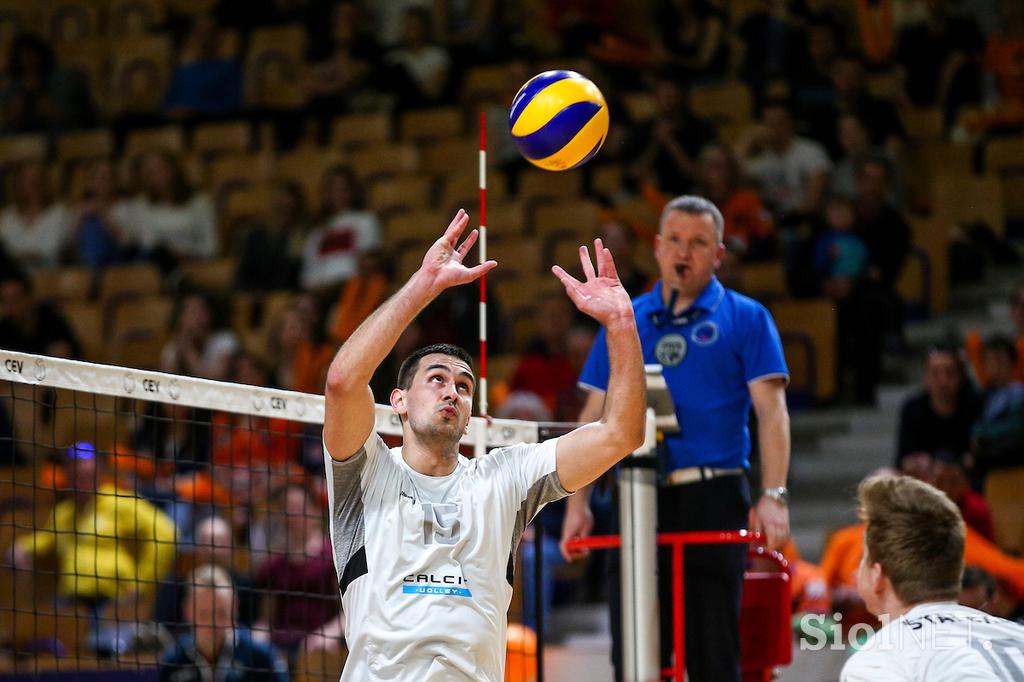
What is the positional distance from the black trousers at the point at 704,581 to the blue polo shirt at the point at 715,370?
0.46 ft

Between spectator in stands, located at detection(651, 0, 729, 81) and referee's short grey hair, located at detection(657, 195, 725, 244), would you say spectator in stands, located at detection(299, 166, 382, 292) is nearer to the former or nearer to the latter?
spectator in stands, located at detection(651, 0, 729, 81)

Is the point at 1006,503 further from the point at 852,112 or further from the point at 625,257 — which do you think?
the point at 852,112

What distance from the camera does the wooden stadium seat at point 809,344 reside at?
11391 mm

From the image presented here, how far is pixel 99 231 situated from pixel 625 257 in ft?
19.8

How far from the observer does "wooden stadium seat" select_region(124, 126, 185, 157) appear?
16.1m

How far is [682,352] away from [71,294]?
9666 mm

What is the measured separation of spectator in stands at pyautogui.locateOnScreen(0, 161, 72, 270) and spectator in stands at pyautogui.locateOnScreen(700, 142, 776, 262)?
6.82m

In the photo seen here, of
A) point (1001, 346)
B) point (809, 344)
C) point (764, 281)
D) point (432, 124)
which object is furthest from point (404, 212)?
point (1001, 346)

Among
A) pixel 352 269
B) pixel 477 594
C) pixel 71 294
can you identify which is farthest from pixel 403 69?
pixel 477 594

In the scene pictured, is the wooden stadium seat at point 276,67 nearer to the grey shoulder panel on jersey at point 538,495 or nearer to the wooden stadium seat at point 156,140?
the wooden stadium seat at point 156,140

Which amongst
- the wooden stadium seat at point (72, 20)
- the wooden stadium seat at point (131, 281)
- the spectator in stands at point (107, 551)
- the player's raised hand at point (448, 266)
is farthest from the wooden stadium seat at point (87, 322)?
the player's raised hand at point (448, 266)

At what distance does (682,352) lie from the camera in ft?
22.4

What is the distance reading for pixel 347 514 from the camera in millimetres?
5348

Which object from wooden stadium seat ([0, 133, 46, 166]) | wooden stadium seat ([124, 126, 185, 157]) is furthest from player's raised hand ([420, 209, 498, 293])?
wooden stadium seat ([0, 133, 46, 166])
